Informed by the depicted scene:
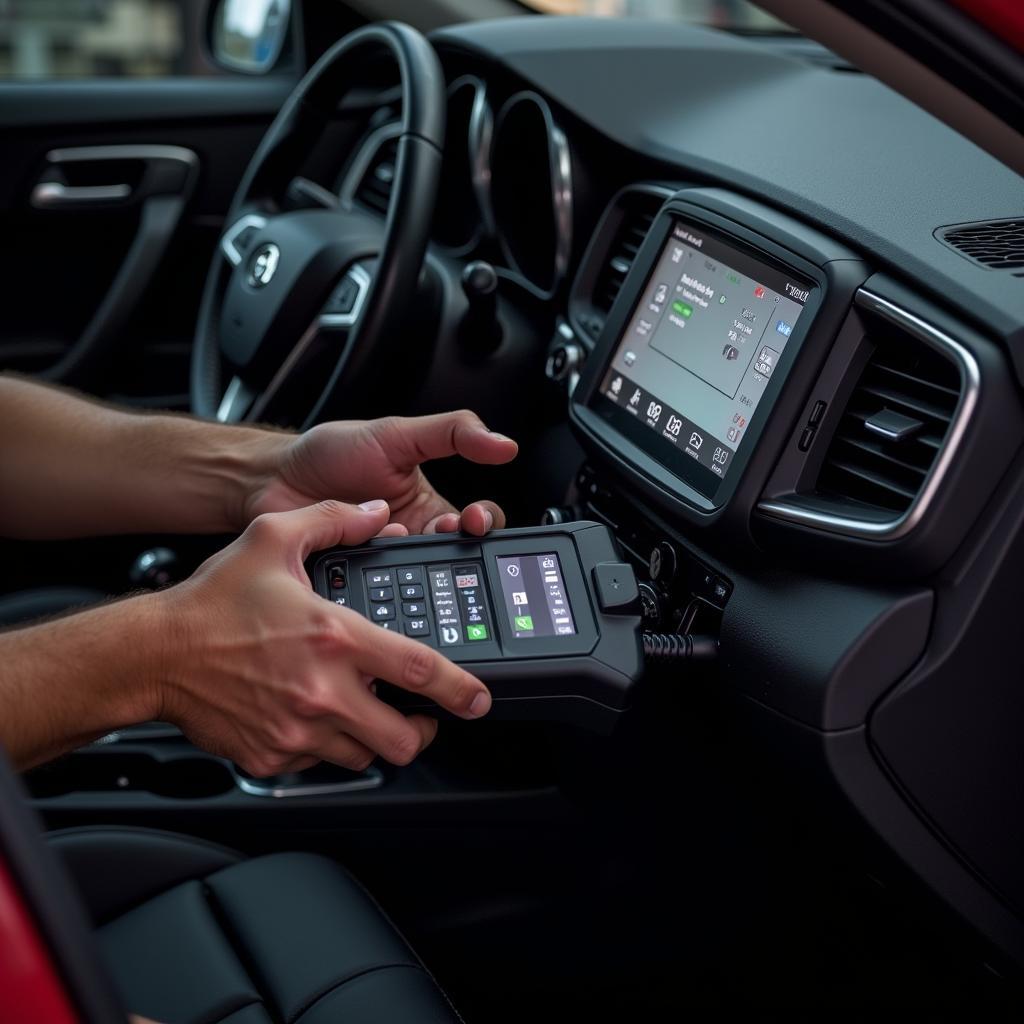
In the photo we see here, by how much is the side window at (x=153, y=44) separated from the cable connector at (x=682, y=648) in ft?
5.17

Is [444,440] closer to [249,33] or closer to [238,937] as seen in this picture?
[238,937]

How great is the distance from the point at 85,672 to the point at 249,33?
1717 millimetres

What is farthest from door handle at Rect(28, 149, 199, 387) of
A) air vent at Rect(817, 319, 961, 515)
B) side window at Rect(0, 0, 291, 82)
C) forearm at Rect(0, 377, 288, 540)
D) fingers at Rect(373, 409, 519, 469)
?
air vent at Rect(817, 319, 961, 515)

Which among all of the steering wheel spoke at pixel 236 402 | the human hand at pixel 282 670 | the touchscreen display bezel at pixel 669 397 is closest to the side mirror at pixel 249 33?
the steering wheel spoke at pixel 236 402

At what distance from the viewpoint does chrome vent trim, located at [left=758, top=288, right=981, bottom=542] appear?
0.88 metres

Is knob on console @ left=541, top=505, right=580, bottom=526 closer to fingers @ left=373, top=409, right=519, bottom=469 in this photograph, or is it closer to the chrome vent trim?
fingers @ left=373, top=409, right=519, bottom=469

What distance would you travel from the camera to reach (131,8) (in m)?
3.50

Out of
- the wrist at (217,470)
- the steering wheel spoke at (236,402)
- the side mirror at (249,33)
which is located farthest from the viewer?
the side mirror at (249,33)

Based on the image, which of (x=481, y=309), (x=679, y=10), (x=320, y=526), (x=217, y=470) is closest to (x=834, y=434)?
(x=320, y=526)

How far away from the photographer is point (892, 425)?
94 centimetres

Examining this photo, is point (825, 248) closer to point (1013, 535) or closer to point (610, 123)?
point (1013, 535)

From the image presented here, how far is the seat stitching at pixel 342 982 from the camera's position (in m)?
0.99

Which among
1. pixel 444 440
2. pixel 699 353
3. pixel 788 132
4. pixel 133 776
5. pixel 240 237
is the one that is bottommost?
pixel 133 776

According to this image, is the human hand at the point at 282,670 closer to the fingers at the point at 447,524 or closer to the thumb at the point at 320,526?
the thumb at the point at 320,526
